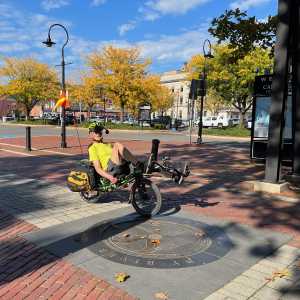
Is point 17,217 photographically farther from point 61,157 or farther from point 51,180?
point 61,157

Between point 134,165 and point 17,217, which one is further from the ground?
point 134,165

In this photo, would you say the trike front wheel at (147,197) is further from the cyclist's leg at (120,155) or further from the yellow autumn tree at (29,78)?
the yellow autumn tree at (29,78)

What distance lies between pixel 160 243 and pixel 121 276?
106 cm

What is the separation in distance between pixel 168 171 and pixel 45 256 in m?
2.38

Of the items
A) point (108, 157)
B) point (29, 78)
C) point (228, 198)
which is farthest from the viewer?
point (29, 78)

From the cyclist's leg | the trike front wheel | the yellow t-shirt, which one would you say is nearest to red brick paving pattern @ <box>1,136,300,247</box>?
the trike front wheel

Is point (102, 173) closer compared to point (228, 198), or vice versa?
point (102, 173)

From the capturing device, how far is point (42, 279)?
3791mm

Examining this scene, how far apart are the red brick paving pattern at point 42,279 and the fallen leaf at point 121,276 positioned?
13 cm

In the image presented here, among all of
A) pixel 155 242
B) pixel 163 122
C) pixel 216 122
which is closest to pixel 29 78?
pixel 163 122

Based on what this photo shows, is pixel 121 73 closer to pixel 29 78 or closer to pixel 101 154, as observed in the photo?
pixel 29 78

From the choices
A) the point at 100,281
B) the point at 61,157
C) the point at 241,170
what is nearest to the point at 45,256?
the point at 100,281

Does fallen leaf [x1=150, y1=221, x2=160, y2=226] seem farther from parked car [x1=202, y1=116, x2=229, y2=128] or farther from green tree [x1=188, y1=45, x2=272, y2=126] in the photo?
parked car [x1=202, y1=116, x2=229, y2=128]

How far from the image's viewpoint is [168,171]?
604cm
